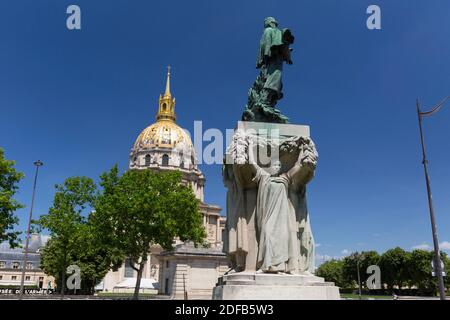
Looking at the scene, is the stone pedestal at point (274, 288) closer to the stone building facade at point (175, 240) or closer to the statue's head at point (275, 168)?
the statue's head at point (275, 168)

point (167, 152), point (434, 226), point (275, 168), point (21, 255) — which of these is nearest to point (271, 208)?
point (275, 168)

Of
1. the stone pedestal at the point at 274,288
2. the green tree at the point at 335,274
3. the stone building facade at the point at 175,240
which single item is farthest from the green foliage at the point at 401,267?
the stone pedestal at the point at 274,288

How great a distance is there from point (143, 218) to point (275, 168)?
34.4m

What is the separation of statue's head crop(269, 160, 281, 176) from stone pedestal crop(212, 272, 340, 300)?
1.91m

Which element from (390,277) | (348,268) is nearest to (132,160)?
(348,268)

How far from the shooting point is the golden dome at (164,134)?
119 metres

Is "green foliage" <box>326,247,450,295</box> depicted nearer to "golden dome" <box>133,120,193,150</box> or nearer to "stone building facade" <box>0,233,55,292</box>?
"golden dome" <box>133,120,193,150</box>

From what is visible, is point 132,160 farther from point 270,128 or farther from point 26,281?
point 270,128

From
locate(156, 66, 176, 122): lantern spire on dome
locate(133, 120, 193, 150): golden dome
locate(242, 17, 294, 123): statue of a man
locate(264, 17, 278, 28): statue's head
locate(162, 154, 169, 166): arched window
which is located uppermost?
locate(156, 66, 176, 122): lantern spire on dome

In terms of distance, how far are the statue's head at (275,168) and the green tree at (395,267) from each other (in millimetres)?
78120

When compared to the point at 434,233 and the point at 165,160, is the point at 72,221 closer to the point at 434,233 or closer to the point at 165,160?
the point at 434,233

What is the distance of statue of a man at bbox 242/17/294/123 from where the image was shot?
8.79 m

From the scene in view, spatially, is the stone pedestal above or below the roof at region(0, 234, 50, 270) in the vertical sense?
below

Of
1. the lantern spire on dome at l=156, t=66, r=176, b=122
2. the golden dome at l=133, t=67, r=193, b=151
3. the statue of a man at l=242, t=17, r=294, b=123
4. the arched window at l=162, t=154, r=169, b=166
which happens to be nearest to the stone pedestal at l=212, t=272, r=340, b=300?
the statue of a man at l=242, t=17, r=294, b=123
